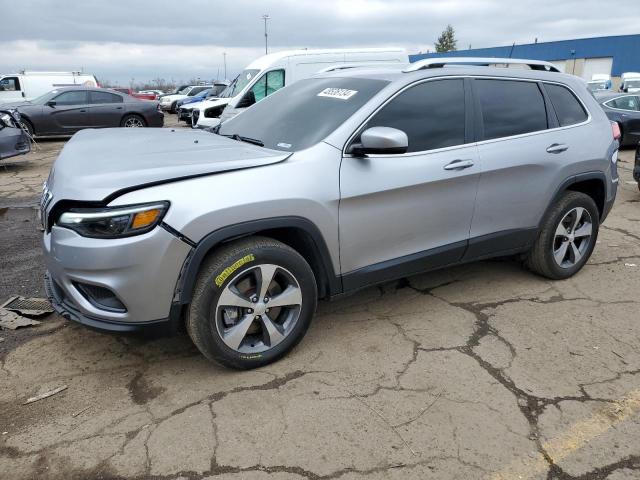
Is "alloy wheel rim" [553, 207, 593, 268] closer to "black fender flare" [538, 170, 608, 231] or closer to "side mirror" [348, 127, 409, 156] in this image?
"black fender flare" [538, 170, 608, 231]

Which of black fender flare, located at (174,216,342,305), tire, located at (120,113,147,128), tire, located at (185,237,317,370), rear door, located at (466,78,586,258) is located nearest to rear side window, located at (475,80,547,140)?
rear door, located at (466,78,586,258)

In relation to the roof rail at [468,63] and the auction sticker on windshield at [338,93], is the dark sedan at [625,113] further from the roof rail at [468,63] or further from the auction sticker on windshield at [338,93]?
the auction sticker on windshield at [338,93]

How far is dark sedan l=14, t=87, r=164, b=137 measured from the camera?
14406 millimetres

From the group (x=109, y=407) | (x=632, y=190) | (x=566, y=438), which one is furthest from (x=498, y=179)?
(x=632, y=190)

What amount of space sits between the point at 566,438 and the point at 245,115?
311cm

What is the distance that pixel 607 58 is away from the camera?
1641 inches

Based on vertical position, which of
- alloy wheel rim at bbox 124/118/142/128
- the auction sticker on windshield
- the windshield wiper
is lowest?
alloy wheel rim at bbox 124/118/142/128

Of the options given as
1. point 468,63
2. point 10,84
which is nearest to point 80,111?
point 10,84

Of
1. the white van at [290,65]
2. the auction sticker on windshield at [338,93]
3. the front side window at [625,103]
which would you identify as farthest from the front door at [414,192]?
the front side window at [625,103]

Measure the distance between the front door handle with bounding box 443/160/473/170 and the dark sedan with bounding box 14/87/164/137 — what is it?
13500mm

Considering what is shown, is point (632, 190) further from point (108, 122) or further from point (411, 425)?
point (108, 122)

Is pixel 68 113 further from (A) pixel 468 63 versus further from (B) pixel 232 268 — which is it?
(B) pixel 232 268

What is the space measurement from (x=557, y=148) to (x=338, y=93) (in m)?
1.77

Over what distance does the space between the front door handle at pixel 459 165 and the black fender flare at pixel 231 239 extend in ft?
3.42
